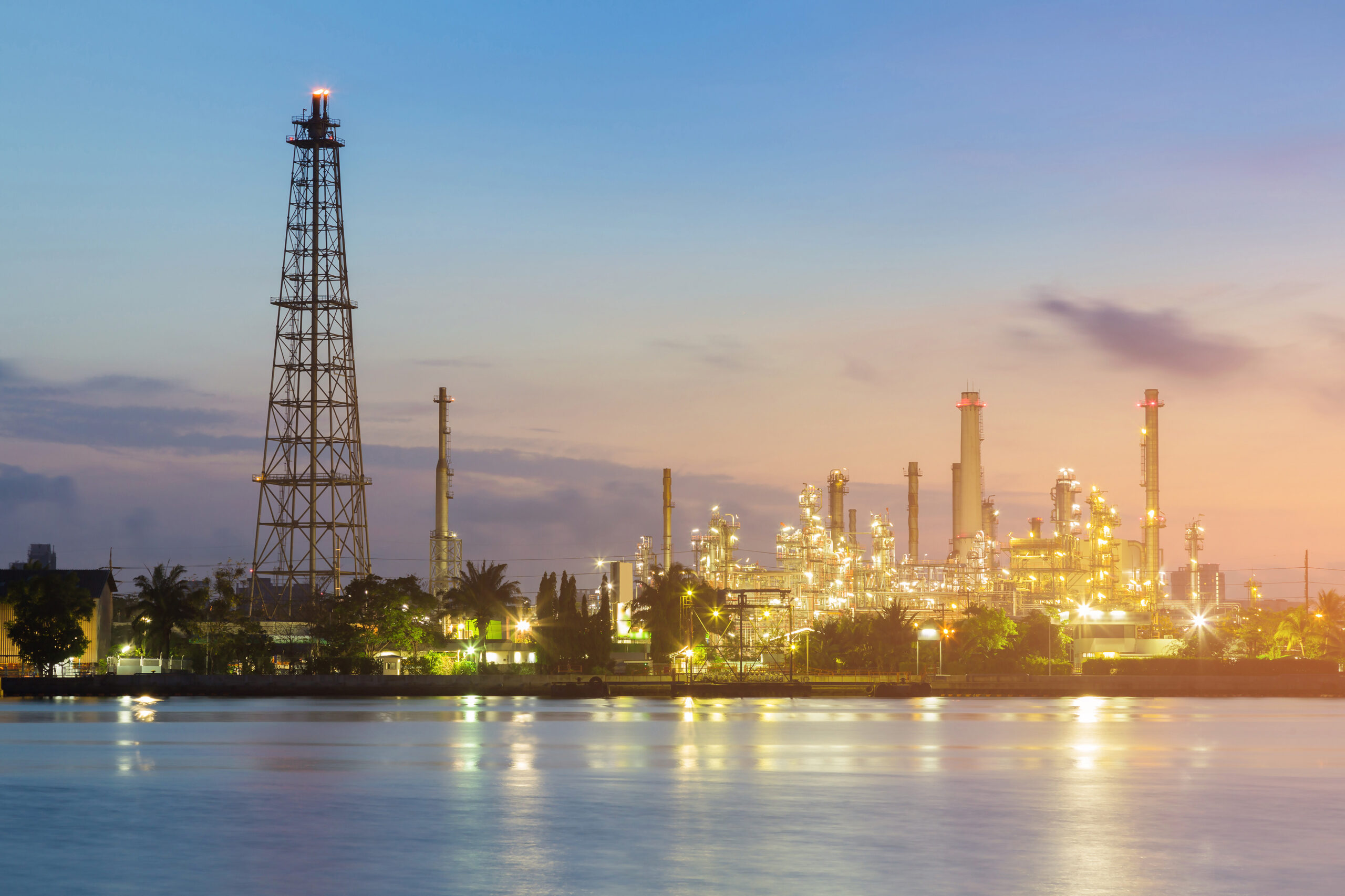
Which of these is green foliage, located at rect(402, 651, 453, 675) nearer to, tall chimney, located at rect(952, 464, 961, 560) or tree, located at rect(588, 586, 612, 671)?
tree, located at rect(588, 586, 612, 671)

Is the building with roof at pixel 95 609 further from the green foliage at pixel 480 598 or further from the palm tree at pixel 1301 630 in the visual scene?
the palm tree at pixel 1301 630

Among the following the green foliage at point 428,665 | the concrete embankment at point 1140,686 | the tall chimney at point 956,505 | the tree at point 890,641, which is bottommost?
the concrete embankment at point 1140,686

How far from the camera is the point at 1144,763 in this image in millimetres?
53844

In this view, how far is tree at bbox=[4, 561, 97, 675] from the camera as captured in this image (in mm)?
104438

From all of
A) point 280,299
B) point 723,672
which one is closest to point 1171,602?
point 723,672

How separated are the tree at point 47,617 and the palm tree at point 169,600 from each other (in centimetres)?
503

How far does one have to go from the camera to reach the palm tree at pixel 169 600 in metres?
112

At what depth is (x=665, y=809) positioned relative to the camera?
38219mm

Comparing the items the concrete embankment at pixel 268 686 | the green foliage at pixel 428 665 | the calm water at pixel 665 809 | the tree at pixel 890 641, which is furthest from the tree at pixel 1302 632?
the green foliage at pixel 428 665

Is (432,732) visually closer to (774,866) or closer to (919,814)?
(919,814)

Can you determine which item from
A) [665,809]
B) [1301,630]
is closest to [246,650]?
[665,809]

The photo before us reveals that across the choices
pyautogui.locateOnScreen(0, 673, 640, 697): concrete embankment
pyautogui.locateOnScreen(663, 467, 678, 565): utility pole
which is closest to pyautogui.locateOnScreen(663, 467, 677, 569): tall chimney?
pyautogui.locateOnScreen(663, 467, 678, 565): utility pole

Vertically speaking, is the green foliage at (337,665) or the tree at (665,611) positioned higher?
the tree at (665,611)

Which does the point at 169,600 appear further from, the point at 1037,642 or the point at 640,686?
the point at 1037,642
